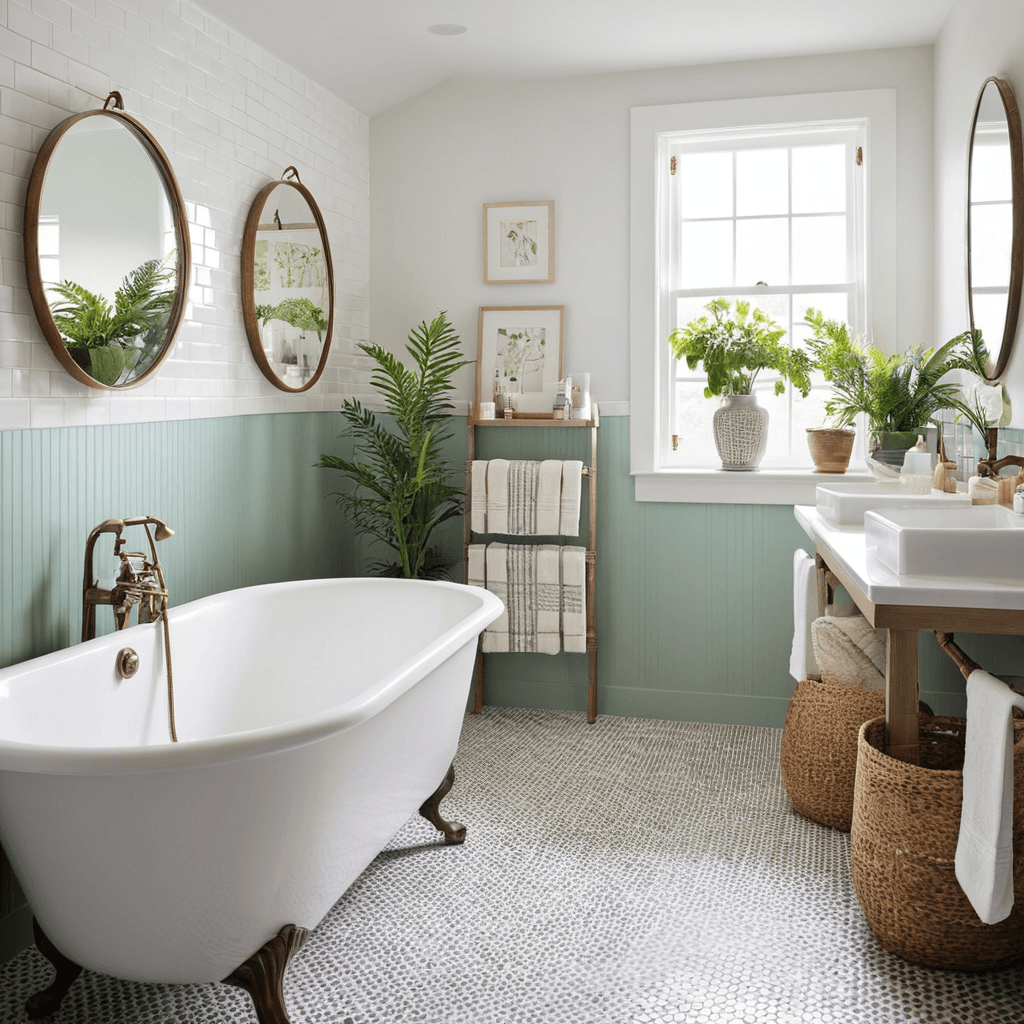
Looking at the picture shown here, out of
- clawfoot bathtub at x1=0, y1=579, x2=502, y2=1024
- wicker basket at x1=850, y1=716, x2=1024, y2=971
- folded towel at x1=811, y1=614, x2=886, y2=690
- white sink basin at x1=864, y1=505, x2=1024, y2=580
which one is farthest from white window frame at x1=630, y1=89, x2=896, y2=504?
white sink basin at x1=864, y1=505, x2=1024, y2=580

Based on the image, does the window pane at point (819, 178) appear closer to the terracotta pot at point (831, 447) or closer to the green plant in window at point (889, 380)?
the green plant in window at point (889, 380)

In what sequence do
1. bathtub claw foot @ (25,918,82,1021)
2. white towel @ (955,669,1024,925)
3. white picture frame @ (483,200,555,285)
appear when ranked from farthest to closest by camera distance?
white picture frame @ (483,200,555,285), bathtub claw foot @ (25,918,82,1021), white towel @ (955,669,1024,925)

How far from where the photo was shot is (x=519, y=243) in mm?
3934

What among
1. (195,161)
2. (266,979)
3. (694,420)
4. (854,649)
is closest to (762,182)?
(694,420)

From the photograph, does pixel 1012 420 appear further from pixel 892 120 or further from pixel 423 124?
pixel 423 124

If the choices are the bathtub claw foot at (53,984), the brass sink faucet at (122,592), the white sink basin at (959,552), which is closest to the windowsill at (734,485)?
the white sink basin at (959,552)

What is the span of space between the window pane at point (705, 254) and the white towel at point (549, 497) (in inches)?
37.0

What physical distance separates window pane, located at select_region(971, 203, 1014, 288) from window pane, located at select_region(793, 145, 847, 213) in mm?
916

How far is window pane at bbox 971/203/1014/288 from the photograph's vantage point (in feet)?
8.63

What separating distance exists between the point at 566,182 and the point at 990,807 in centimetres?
289

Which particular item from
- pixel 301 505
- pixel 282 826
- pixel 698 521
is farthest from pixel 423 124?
pixel 282 826

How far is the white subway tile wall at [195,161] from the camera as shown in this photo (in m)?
2.29

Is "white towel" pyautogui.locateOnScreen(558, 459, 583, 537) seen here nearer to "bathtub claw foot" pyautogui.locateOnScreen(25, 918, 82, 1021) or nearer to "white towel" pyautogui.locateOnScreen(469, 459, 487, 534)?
"white towel" pyautogui.locateOnScreen(469, 459, 487, 534)

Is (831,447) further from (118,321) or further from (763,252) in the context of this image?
(118,321)
